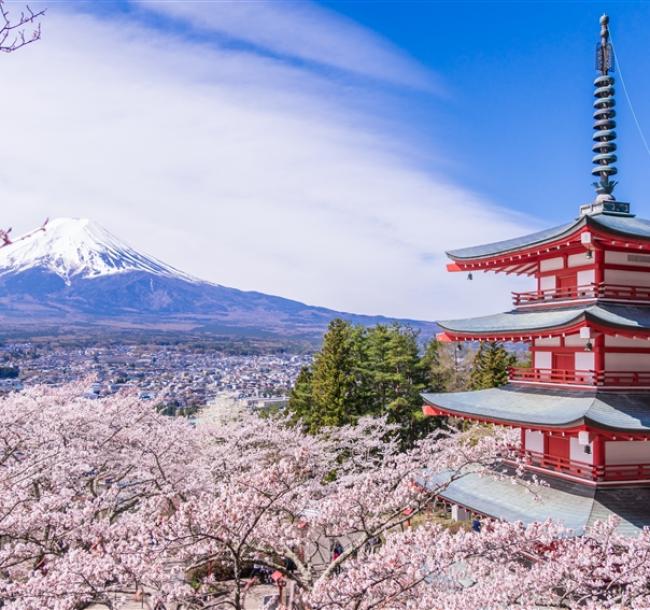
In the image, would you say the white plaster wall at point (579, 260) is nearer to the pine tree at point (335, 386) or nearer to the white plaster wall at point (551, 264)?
the white plaster wall at point (551, 264)

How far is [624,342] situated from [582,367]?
2.84 ft

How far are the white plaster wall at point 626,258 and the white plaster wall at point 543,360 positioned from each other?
221 centimetres

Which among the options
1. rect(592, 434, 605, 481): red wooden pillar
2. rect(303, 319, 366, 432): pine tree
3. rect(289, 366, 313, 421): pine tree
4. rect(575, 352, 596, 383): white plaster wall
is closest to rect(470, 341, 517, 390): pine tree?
rect(303, 319, 366, 432): pine tree

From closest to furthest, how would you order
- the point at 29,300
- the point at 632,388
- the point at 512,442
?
the point at 632,388, the point at 512,442, the point at 29,300

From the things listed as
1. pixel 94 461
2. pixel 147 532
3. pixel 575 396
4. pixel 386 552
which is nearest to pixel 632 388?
pixel 575 396

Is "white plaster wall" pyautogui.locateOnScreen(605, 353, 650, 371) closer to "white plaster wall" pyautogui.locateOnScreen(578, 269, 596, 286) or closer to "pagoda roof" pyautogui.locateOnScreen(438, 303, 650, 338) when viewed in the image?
"pagoda roof" pyautogui.locateOnScreen(438, 303, 650, 338)

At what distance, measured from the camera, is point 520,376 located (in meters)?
12.6

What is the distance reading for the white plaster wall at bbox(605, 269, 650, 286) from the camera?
10984 mm

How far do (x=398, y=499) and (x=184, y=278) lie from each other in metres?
144

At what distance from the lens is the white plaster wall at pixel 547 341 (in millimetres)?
11641

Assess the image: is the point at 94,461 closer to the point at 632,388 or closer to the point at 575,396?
the point at 575,396

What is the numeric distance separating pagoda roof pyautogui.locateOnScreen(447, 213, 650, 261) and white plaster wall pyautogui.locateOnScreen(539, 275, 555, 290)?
857mm

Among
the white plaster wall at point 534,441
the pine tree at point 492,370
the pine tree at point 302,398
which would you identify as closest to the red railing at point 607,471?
the white plaster wall at point 534,441

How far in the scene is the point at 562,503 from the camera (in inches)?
390
